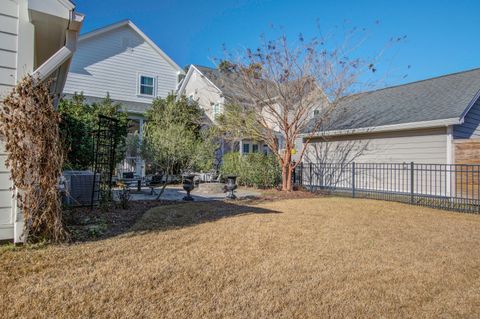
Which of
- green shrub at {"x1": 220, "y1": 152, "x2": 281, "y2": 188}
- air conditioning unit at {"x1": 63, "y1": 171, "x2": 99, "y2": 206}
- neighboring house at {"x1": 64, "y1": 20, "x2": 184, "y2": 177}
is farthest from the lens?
neighboring house at {"x1": 64, "y1": 20, "x2": 184, "y2": 177}

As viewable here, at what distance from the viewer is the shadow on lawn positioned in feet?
19.1

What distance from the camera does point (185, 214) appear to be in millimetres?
6996

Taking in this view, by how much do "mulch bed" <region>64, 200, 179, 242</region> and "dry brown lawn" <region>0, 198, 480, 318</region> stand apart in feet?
→ 1.04

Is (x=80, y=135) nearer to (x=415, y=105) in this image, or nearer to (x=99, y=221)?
(x=99, y=221)

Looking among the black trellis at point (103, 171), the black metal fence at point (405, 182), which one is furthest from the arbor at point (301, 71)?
the black trellis at point (103, 171)

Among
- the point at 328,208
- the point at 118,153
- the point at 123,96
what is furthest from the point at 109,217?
the point at 123,96

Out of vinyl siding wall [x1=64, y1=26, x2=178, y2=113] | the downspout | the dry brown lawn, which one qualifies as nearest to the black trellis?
the dry brown lawn

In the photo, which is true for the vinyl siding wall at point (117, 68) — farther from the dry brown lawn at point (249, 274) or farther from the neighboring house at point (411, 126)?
the dry brown lawn at point (249, 274)

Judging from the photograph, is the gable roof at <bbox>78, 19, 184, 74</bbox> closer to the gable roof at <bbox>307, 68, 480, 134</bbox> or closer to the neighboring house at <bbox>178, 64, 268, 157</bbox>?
the neighboring house at <bbox>178, 64, 268, 157</bbox>

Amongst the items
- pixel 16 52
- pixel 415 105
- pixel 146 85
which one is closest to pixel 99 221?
pixel 16 52

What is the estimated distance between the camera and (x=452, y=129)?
10.1 m

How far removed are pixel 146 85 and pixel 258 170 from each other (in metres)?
9.40

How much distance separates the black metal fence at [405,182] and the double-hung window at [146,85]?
10.4 m

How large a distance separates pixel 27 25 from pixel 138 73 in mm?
14340
